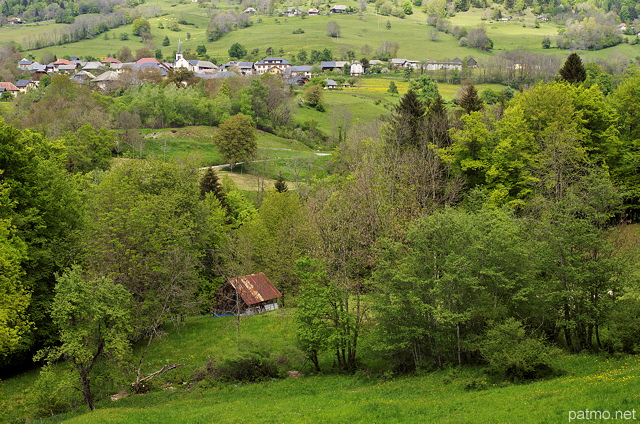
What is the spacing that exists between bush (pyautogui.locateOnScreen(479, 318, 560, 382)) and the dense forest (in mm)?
62

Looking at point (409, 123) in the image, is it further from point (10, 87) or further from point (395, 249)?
point (10, 87)

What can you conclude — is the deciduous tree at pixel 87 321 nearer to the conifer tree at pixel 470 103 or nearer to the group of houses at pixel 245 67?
the conifer tree at pixel 470 103

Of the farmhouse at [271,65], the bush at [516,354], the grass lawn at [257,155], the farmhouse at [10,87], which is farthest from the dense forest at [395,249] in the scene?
the farmhouse at [271,65]

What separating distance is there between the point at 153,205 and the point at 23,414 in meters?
13.5

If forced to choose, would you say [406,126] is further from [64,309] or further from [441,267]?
[64,309]

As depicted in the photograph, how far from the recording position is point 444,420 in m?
17.6

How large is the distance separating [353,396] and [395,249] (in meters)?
7.55

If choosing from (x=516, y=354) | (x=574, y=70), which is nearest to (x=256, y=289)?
(x=516, y=354)

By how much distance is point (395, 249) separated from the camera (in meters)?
27.0

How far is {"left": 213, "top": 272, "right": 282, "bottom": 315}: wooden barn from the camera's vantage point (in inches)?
1630

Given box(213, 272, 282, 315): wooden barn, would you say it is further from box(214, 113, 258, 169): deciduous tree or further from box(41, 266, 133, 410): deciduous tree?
box(214, 113, 258, 169): deciduous tree

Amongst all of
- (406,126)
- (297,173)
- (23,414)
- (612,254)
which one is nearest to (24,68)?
(297,173)

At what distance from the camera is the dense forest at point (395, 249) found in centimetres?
2372

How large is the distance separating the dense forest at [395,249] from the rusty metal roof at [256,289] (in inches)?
60.3
